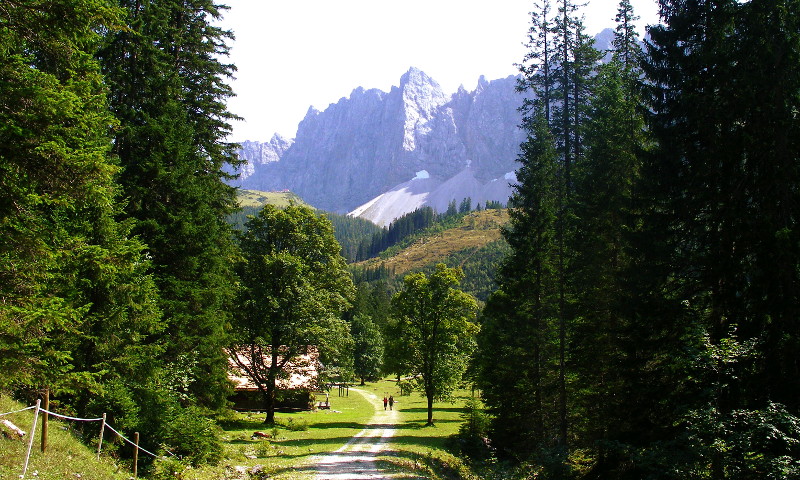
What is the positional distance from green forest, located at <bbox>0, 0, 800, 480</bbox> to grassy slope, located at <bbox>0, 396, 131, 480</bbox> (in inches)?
31.8

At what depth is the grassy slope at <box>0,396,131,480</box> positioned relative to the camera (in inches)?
383

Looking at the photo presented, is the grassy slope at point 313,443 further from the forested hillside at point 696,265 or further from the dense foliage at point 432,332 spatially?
the forested hillside at point 696,265

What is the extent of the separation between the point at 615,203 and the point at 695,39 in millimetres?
6993

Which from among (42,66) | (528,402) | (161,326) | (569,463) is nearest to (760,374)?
(569,463)

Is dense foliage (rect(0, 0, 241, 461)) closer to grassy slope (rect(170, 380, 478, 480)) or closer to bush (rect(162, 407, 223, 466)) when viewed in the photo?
bush (rect(162, 407, 223, 466))

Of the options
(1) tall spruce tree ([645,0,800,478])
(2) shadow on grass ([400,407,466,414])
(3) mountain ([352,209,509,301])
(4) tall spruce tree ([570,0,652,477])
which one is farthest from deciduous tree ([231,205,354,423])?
(3) mountain ([352,209,509,301])

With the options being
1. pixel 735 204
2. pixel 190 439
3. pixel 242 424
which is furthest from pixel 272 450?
pixel 735 204

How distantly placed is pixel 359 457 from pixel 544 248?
12010mm

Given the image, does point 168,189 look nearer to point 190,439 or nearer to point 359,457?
point 190,439

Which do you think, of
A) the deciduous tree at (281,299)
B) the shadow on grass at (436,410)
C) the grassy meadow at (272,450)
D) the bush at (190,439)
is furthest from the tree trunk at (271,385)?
the shadow on grass at (436,410)

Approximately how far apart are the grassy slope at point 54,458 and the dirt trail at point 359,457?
228 inches

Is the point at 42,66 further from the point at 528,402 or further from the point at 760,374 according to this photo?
the point at 528,402

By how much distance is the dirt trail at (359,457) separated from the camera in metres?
16.0

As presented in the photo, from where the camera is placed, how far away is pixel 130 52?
18781 mm
